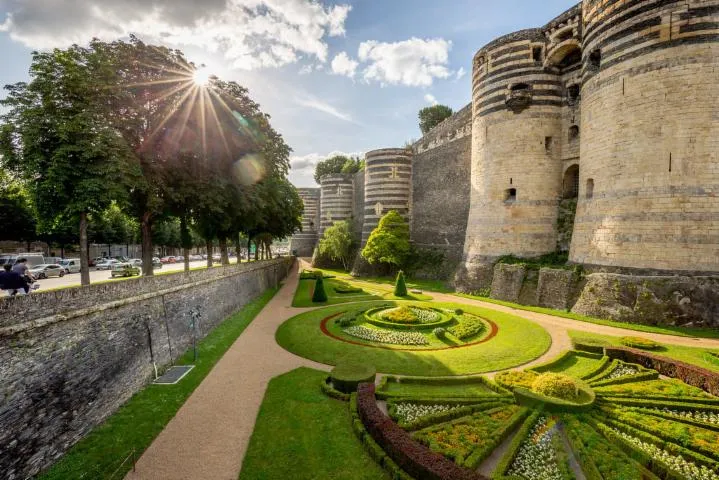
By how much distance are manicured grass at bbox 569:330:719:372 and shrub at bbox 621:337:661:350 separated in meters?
0.17

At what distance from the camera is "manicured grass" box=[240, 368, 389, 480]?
26.2 ft

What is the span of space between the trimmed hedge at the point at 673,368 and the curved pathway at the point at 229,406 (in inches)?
89.1

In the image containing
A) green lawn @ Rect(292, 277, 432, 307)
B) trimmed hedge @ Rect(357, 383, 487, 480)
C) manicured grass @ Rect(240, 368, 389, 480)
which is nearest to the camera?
trimmed hedge @ Rect(357, 383, 487, 480)

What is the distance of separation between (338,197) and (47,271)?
4021 cm

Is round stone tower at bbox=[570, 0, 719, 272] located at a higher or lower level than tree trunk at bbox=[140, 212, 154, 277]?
higher

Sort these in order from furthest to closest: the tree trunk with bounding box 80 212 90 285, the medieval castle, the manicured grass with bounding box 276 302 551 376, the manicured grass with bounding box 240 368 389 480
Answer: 1. the medieval castle
2. the tree trunk with bounding box 80 212 90 285
3. the manicured grass with bounding box 276 302 551 376
4. the manicured grass with bounding box 240 368 389 480

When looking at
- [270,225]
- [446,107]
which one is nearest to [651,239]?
[270,225]

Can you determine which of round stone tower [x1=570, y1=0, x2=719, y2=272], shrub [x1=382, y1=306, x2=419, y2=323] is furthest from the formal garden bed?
round stone tower [x1=570, y1=0, x2=719, y2=272]

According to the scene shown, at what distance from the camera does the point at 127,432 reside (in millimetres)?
9797

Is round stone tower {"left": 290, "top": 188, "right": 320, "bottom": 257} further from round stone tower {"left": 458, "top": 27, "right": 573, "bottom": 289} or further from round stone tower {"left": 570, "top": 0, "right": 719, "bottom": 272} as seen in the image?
round stone tower {"left": 570, "top": 0, "right": 719, "bottom": 272}

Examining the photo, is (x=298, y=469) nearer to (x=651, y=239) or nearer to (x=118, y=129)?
(x=118, y=129)

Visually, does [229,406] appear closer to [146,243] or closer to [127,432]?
[127,432]

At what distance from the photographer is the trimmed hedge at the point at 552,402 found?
9797 mm

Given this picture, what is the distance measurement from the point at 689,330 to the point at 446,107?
54.9 metres
